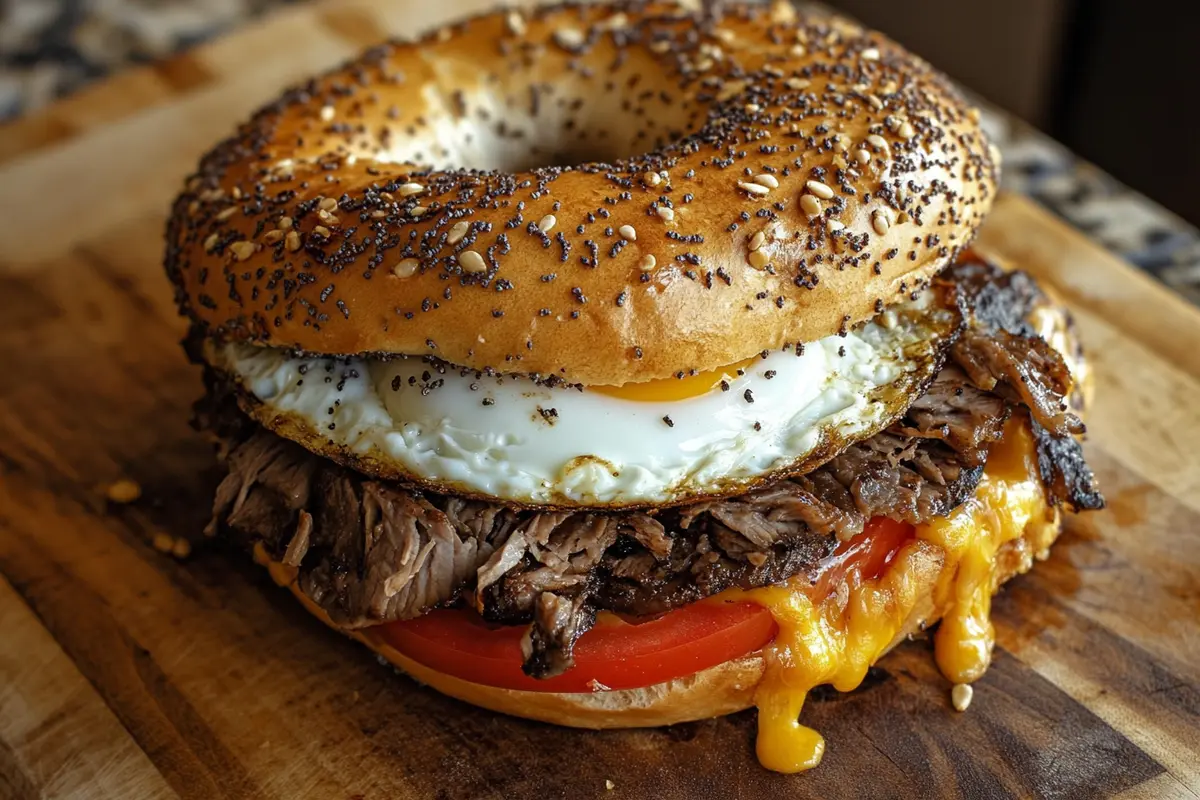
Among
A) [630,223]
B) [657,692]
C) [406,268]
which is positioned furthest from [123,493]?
[630,223]

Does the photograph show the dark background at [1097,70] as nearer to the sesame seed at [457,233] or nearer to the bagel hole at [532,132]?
the bagel hole at [532,132]

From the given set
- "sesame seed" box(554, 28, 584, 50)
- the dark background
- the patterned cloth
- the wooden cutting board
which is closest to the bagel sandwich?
the wooden cutting board

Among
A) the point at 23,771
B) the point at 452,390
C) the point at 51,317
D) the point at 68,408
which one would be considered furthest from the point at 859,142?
the point at 51,317

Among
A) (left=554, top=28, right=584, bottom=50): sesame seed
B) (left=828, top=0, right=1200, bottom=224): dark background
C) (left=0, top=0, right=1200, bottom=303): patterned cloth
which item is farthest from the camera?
(left=828, top=0, right=1200, bottom=224): dark background

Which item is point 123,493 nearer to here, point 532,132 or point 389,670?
point 389,670

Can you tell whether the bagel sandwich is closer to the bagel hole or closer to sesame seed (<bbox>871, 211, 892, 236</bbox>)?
sesame seed (<bbox>871, 211, 892, 236</bbox>)
